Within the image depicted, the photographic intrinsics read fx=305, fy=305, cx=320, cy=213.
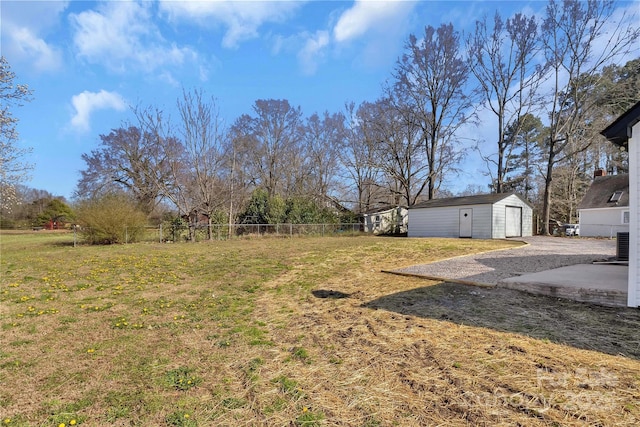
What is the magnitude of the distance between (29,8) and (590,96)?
29865 mm

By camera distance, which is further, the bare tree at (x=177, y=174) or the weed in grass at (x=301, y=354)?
the bare tree at (x=177, y=174)

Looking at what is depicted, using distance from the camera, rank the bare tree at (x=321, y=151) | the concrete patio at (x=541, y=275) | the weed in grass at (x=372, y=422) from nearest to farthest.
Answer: the weed in grass at (x=372, y=422) < the concrete patio at (x=541, y=275) < the bare tree at (x=321, y=151)

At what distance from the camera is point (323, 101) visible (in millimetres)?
30953

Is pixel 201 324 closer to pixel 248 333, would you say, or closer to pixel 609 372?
pixel 248 333

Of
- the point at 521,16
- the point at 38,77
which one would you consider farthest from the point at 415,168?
the point at 38,77

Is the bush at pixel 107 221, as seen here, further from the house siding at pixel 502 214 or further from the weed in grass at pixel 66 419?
the house siding at pixel 502 214

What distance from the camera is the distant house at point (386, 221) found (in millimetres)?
26000

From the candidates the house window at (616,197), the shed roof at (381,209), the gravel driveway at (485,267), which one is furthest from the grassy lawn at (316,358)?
the house window at (616,197)

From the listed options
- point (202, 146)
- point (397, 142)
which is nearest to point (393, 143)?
point (397, 142)

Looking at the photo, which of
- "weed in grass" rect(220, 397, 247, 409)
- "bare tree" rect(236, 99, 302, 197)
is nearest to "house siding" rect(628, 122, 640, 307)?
"weed in grass" rect(220, 397, 247, 409)

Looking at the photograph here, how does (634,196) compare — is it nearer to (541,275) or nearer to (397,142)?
(541,275)

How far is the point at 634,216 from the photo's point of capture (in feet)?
14.3

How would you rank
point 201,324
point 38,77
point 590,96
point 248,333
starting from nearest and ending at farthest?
point 248,333, point 201,324, point 38,77, point 590,96

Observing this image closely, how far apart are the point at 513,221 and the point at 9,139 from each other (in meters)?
25.1
